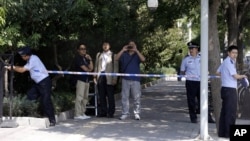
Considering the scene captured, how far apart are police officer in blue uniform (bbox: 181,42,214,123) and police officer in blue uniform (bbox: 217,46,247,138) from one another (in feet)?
7.53

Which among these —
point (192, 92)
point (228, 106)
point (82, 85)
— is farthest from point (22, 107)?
point (228, 106)

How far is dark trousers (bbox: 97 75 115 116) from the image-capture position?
1189cm

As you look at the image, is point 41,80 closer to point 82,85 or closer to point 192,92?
point 82,85

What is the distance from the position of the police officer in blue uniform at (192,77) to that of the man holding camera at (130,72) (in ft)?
3.56

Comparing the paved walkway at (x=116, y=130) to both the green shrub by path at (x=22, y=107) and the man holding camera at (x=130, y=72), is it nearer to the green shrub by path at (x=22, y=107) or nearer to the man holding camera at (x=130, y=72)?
the man holding camera at (x=130, y=72)

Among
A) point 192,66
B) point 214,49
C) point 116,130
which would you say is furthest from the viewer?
point 192,66

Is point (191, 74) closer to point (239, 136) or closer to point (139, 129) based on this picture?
point (139, 129)

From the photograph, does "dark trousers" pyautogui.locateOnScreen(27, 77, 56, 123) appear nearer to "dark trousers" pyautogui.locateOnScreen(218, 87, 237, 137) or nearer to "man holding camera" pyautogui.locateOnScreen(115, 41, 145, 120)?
"man holding camera" pyautogui.locateOnScreen(115, 41, 145, 120)

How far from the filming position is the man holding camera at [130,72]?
11508 mm

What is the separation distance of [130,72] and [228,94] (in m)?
3.28

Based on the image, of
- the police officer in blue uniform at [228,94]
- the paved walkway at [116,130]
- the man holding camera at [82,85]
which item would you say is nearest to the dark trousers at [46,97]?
the paved walkway at [116,130]

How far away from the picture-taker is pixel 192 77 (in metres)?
11.3

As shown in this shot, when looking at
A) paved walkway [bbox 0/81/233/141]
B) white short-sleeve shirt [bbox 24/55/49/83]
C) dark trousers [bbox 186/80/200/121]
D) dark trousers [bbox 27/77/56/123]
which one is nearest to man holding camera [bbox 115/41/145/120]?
paved walkway [bbox 0/81/233/141]

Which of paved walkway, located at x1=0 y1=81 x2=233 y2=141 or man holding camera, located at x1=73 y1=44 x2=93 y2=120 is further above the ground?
man holding camera, located at x1=73 y1=44 x2=93 y2=120
